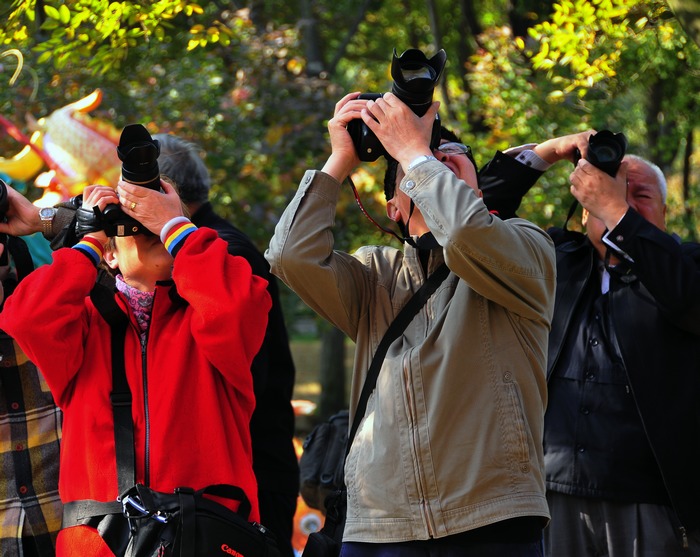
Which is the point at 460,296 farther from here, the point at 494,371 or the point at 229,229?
the point at 229,229

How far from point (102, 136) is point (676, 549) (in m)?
2.64

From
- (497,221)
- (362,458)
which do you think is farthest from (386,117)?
(362,458)

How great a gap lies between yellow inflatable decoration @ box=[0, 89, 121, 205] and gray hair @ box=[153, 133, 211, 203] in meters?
0.22

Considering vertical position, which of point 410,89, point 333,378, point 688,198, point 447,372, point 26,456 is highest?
point 410,89

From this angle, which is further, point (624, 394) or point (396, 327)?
point (624, 394)

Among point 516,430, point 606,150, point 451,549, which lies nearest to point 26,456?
point 451,549

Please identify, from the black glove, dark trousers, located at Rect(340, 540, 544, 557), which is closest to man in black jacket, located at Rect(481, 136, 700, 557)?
dark trousers, located at Rect(340, 540, 544, 557)

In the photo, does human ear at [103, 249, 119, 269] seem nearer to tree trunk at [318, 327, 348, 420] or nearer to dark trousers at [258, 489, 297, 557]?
dark trousers at [258, 489, 297, 557]

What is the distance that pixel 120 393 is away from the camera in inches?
105

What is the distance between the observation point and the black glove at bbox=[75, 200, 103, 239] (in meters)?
2.77

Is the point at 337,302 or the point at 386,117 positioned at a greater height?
the point at 386,117

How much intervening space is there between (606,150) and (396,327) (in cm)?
116

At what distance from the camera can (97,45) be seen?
4.45m

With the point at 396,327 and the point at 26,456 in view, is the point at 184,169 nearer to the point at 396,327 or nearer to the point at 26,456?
the point at 26,456
